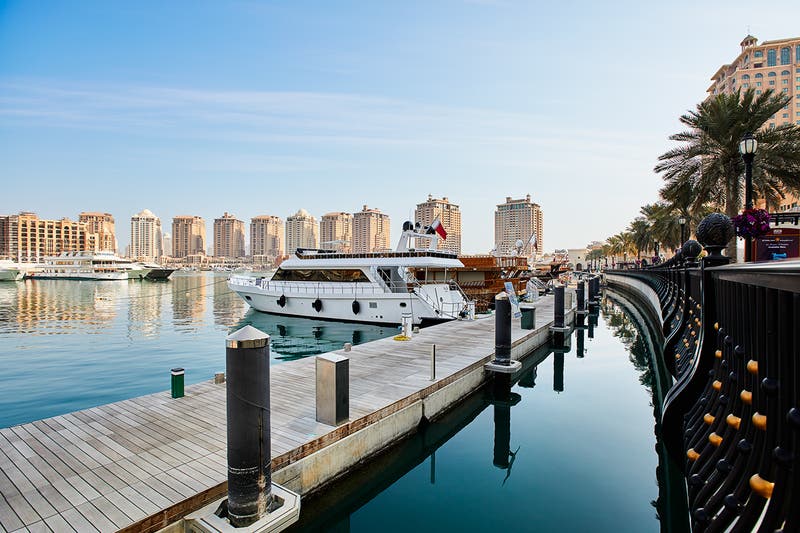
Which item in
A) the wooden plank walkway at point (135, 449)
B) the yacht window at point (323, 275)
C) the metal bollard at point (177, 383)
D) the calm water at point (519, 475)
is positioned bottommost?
the calm water at point (519, 475)

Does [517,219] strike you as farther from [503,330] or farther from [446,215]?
[503,330]

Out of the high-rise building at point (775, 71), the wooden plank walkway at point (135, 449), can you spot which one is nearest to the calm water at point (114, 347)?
the wooden plank walkway at point (135, 449)

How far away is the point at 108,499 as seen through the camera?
14.8ft

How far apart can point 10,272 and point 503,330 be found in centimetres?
11340

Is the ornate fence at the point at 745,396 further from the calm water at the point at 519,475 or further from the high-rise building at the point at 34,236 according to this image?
the high-rise building at the point at 34,236

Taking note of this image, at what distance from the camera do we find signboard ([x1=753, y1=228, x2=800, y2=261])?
11945 millimetres

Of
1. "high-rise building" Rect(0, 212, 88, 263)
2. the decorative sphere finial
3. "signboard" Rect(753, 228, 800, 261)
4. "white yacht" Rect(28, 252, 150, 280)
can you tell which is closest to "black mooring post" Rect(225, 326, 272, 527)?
the decorative sphere finial

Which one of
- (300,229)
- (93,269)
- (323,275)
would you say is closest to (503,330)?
(323,275)

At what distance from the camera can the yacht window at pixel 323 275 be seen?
2588 cm

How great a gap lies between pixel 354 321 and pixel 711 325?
21.5 metres

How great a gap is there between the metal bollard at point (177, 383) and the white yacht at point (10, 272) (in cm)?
11065

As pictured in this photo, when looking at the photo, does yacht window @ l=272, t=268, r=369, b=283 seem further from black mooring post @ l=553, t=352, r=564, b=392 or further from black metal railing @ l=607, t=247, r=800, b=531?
black metal railing @ l=607, t=247, r=800, b=531

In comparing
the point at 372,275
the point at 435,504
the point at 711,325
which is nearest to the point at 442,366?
the point at 435,504

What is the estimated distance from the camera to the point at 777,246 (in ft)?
39.2
